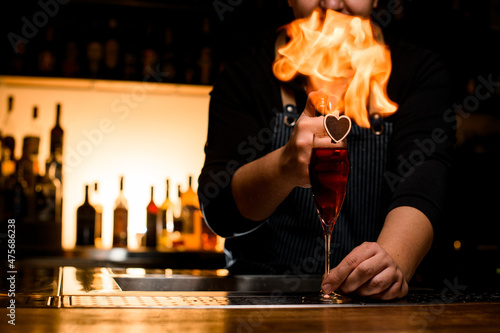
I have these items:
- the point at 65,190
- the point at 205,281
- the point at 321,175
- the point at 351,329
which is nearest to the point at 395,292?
the point at 321,175

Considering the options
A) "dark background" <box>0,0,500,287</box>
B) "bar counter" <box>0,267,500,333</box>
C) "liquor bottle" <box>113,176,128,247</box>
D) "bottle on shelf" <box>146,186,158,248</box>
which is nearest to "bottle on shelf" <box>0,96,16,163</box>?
"dark background" <box>0,0,500,287</box>

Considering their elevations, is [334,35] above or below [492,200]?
above

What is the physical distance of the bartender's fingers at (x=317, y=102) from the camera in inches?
34.8

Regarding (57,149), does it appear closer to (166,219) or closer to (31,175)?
(31,175)

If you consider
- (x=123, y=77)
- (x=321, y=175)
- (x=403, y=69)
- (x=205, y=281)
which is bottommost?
(x=205, y=281)

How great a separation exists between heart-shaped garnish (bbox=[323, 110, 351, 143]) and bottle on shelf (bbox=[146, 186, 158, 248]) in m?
2.29

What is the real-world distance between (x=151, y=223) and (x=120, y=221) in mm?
165

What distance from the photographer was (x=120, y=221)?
3.04 meters

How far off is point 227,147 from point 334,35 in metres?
0.38

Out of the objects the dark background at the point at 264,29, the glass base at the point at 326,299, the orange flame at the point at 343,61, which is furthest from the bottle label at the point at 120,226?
the glass base at the point at 326,299

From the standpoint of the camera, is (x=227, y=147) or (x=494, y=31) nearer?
(x=227, y=147)

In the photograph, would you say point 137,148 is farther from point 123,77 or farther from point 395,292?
point 395,292

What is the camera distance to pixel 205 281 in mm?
1193

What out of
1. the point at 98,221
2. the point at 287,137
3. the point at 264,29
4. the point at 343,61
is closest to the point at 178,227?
the point at 98,221
